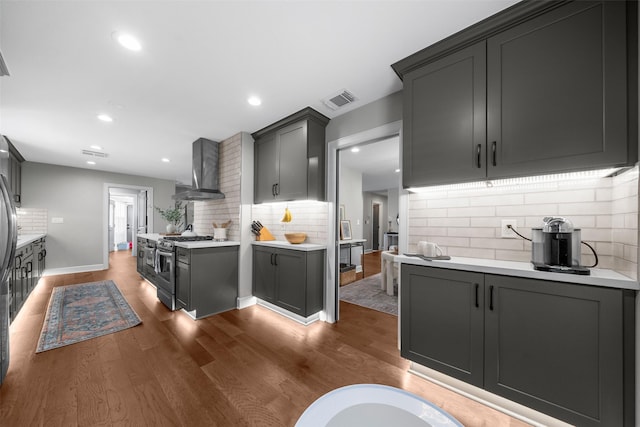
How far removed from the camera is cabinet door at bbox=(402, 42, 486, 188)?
1.59 metres

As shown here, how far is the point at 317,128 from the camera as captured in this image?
9.47 feet

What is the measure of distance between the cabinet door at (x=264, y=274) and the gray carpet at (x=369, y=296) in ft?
3.98

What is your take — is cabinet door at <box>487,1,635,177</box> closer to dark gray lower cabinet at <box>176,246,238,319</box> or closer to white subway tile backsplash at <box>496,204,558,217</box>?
white subway tile backsplash at <box>496,204,558,217</box>

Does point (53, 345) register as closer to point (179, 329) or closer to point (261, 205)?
point (179, 329)

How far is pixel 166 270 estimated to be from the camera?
3.31 meters

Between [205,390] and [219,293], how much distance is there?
1.51 m

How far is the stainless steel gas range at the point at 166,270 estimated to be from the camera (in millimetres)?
3104

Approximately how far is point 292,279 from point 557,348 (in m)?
2.25

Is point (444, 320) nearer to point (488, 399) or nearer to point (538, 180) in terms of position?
point (488, 399)

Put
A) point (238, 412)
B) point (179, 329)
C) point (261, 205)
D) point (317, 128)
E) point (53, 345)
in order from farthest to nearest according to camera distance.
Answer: point (261, 205) → point (317, 128) → point (179, 329) → point (53, 345) → point (238, 412)

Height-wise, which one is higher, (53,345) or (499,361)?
(499,361)

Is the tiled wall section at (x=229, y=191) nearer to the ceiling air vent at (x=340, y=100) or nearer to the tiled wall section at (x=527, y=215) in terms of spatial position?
the ceiling air vent at (x=340, y=100)

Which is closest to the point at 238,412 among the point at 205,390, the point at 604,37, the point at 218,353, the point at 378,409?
the point at 205,390

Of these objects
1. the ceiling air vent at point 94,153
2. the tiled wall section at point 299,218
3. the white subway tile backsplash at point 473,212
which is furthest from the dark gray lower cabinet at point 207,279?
the ceiling air vent at point 94,153
